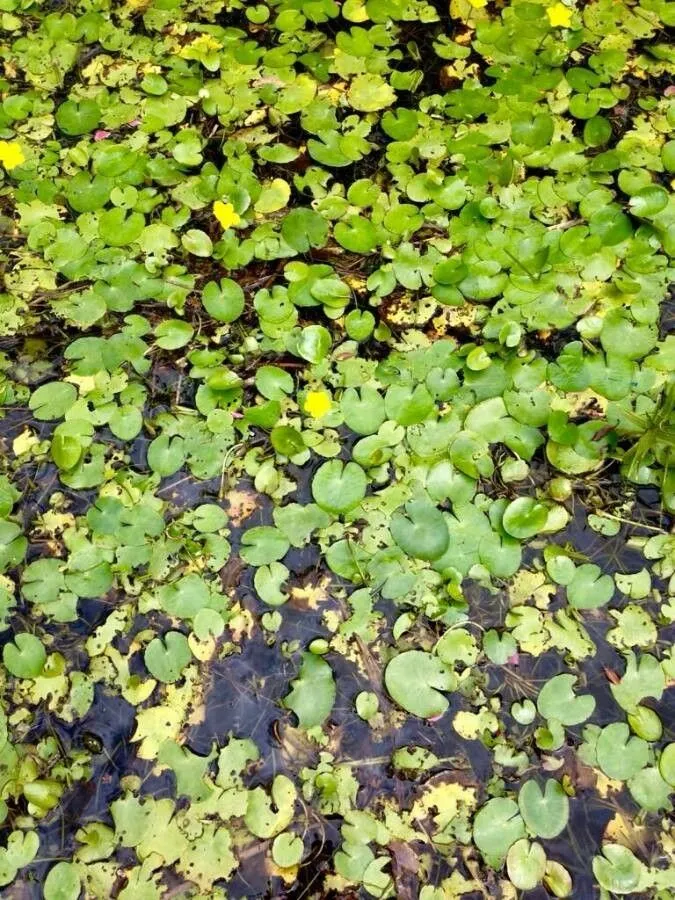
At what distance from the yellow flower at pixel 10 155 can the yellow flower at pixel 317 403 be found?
1506mm

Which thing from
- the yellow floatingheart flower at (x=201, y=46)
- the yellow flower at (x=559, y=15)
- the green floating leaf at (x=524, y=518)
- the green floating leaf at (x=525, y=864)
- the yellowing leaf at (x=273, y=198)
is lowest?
the green floating leaf at (x=525, y=864)

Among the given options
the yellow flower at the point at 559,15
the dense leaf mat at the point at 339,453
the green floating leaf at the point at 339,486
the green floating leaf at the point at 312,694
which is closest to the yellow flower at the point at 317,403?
the dense leaf mat at the point at 339,453

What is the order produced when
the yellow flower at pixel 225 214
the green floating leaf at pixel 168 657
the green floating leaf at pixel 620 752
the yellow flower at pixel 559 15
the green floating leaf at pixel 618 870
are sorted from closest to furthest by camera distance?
the green floating leaf at pixel 618 870
the green floating leaf at pixel 620 752
the green floating leaf at pixel 168 657
the yellow flower at pixel 225 214
the yellow flower at pixel 559 15

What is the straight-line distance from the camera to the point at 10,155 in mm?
2781

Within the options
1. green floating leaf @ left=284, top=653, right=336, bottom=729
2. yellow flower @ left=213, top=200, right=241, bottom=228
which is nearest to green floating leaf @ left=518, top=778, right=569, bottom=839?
green floating leaf @ left=284, top=653, right=336, bottom=729

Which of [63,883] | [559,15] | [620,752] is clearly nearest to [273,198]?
[559,15]

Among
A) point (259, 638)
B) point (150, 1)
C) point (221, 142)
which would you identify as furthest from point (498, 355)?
point (150, 1)

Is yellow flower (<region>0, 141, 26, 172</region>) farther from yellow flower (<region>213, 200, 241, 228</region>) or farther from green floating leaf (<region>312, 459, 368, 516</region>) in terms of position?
green floating leaf (<region>312, 459, 368, 516</region>)

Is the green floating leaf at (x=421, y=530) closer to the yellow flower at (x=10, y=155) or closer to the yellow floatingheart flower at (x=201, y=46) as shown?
the yellow flower at (x=10, y=155)

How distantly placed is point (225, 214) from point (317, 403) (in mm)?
803

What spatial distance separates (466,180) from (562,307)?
0.62 meters

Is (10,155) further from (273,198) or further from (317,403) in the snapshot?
(317,403)

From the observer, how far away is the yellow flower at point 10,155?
2.76 meters

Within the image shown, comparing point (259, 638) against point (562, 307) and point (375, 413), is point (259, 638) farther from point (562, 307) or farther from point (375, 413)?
point (562, 307)
